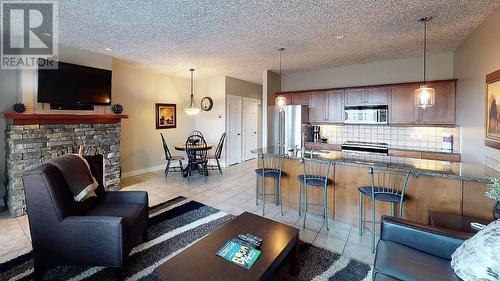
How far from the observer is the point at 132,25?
309cm

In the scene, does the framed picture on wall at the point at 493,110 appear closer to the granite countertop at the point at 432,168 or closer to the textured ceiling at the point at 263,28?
the granite countertop at the point at 432,168

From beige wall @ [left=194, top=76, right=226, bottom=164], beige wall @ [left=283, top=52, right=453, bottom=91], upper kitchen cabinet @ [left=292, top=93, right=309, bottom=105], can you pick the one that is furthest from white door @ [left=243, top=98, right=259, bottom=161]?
upper kitchen cabinet @ [left=292, top=93, right=309, bottom=105]

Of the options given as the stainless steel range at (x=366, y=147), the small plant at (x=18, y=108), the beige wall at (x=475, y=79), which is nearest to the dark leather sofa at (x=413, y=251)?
the beige wall at (x=475, y=79)

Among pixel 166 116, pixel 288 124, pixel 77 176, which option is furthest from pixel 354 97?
pixel 77 176

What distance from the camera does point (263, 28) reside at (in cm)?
319

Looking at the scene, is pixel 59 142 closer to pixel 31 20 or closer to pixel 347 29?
pixel 31 20

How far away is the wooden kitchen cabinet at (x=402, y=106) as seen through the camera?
4.48m

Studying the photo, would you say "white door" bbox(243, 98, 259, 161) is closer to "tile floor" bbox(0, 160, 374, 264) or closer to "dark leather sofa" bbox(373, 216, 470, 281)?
"tile floor" bbox(0, 160, 374, 264)

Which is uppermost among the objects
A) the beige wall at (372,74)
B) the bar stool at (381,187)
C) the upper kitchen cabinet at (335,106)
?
the beige wall at (372,74)

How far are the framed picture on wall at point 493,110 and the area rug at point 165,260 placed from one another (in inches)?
81.0

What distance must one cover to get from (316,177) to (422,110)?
2.78 metres

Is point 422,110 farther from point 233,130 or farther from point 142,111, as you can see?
point 142,111

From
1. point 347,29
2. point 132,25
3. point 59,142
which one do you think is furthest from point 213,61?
point 59,142

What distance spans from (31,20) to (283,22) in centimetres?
323
